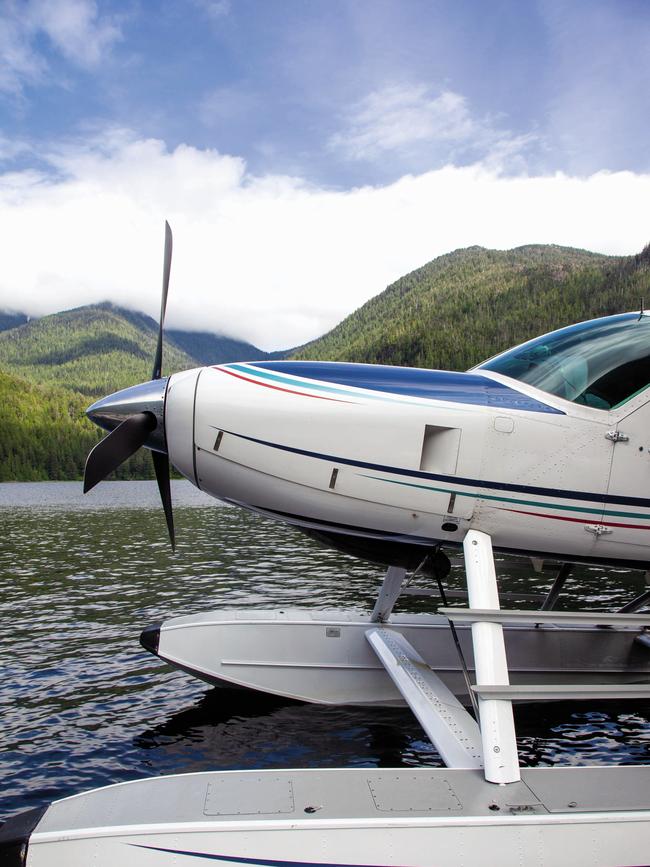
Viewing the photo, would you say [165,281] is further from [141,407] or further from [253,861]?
[253,861]

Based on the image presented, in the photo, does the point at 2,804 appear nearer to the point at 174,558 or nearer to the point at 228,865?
the point at 228,865

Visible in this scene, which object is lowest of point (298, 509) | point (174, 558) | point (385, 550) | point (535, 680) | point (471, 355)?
point (174, 558)

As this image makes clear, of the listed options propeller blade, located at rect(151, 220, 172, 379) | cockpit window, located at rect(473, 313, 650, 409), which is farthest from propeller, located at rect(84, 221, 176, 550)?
cockpit window, located at rect(473, 313, 650, 409)

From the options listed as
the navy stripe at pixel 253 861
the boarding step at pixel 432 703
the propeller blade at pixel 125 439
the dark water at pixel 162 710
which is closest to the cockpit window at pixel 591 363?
the boarding step at pixel 432 703

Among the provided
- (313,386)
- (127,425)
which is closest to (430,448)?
(313,386)

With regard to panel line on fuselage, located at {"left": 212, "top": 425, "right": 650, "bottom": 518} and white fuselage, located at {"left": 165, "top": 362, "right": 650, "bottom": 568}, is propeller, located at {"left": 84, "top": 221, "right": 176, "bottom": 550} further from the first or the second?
panel line on fuselage, located at {"left": 212, "top": 425, "right": 650, "bottom": 518}

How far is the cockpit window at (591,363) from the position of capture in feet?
20.5

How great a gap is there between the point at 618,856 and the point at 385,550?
10.1ft

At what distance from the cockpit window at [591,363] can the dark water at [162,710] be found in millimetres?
4664

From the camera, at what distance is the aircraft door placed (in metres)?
6.18

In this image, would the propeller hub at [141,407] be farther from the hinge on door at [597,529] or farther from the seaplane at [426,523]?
the hinge on door at [597,529]

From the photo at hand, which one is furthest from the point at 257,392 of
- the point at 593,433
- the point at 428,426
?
the point at 593,433

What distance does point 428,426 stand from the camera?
5980mm

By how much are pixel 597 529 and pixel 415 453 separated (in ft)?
6.19
